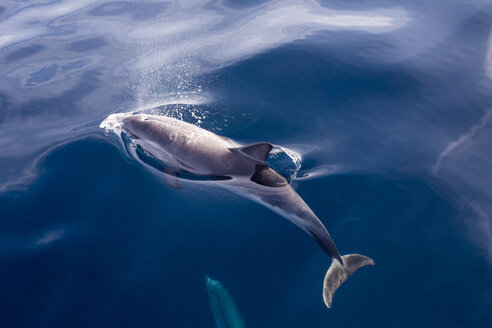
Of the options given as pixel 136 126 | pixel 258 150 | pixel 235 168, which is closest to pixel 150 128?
pixel 136 126

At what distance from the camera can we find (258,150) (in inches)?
192

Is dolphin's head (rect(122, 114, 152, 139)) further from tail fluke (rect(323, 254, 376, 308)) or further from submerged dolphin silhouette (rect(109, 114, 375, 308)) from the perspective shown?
tail fluke (rect(323, 254, 376, 308))

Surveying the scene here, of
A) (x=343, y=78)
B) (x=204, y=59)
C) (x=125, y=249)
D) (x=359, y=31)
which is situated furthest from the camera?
(x=359, y=31)

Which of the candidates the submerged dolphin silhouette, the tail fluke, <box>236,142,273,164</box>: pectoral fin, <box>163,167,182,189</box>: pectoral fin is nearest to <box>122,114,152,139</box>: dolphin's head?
the submerged dolphin silhouette

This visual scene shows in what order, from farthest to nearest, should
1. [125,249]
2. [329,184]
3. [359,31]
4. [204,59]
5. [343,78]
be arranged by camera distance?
[359,31], [204,59], [343,78], [329,184], [125,249]

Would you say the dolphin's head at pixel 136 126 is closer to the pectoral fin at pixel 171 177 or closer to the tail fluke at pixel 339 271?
the pectoral fin at pixel 171 177

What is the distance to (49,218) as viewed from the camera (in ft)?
15.7

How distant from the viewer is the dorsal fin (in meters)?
4.77

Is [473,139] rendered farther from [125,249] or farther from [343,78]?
[125,249]

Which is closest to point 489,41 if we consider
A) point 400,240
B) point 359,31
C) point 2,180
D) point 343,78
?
point 359,31

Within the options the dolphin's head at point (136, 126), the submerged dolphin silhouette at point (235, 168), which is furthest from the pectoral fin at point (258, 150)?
the dolphin's head at point (136, 126)

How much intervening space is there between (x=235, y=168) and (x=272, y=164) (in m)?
0.74

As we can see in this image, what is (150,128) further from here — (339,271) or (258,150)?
(339,271)

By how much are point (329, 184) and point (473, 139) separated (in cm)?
301
